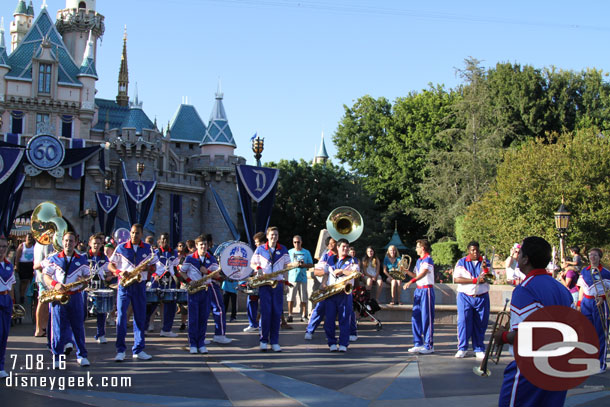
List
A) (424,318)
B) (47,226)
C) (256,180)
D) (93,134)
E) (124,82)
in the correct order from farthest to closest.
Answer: (124,82) → (93,134) → (256,180) → (47,226) → (424,318)

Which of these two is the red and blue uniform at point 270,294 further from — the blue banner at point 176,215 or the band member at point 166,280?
the blue banner at point 176,215

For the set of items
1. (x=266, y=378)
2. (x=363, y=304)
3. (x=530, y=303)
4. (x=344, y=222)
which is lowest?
(x=266, y=378)

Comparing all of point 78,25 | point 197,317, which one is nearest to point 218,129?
point 78,25

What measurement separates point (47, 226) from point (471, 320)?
8403 mm

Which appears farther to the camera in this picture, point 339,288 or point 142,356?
point 339,288

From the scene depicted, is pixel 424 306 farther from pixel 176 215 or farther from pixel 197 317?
pixel 176 215

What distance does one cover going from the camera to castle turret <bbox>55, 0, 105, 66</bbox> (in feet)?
179

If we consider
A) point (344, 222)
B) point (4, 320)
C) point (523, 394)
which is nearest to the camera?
point (523, 394)

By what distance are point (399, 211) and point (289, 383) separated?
4112 centimetres

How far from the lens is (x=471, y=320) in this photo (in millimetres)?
10062

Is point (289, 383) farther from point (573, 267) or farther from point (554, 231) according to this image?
point (554, 231)

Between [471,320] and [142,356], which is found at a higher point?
[471,320]

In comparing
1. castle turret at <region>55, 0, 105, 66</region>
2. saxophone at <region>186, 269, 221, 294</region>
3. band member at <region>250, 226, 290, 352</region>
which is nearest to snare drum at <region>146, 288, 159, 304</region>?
saxophone at <region>186, 269, 221, 294</region>

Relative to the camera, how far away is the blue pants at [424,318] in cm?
1053
